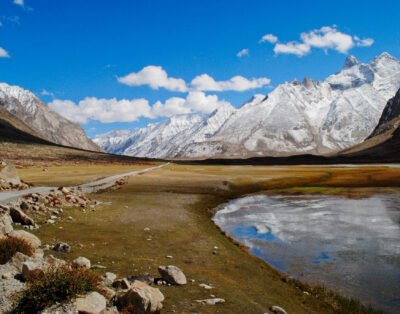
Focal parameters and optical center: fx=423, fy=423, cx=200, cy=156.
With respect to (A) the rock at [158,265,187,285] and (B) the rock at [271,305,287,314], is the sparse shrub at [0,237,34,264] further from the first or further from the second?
(B) the rock at [271,305,287,314]

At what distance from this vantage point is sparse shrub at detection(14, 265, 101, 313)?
1287 cm

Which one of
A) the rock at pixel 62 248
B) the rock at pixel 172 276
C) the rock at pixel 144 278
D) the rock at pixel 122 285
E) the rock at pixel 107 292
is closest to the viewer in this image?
the rock at pixel 107 292

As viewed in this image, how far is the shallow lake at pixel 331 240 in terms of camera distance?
75.0ft

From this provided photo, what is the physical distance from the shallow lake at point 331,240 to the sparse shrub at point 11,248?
46.9 ft

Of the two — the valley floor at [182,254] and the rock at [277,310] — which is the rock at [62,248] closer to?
the valley floor at [182,254]

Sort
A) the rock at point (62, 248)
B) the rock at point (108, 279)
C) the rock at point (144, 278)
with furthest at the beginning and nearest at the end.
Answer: the rock at point (62, 248), the rock at point (144, 278), the rock at point (108, 279)

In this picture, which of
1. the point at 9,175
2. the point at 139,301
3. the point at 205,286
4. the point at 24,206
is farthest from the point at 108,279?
the point at 9,175

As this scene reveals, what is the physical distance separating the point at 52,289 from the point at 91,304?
129 centimetres

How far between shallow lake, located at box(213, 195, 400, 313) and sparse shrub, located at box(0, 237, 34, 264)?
1429cm

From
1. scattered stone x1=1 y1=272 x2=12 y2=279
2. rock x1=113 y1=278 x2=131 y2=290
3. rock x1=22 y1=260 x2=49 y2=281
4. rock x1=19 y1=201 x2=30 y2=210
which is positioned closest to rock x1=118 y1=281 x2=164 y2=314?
rock x1=113 y1=278 x2=131 y2=290

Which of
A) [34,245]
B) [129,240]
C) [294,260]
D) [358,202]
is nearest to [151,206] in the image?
[129,240]

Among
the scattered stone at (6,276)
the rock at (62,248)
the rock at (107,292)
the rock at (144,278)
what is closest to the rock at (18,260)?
the scattered stone at (6,276)

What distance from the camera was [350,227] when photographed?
38.8 metres

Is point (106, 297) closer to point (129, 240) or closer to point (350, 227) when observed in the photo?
point (129, 240)
